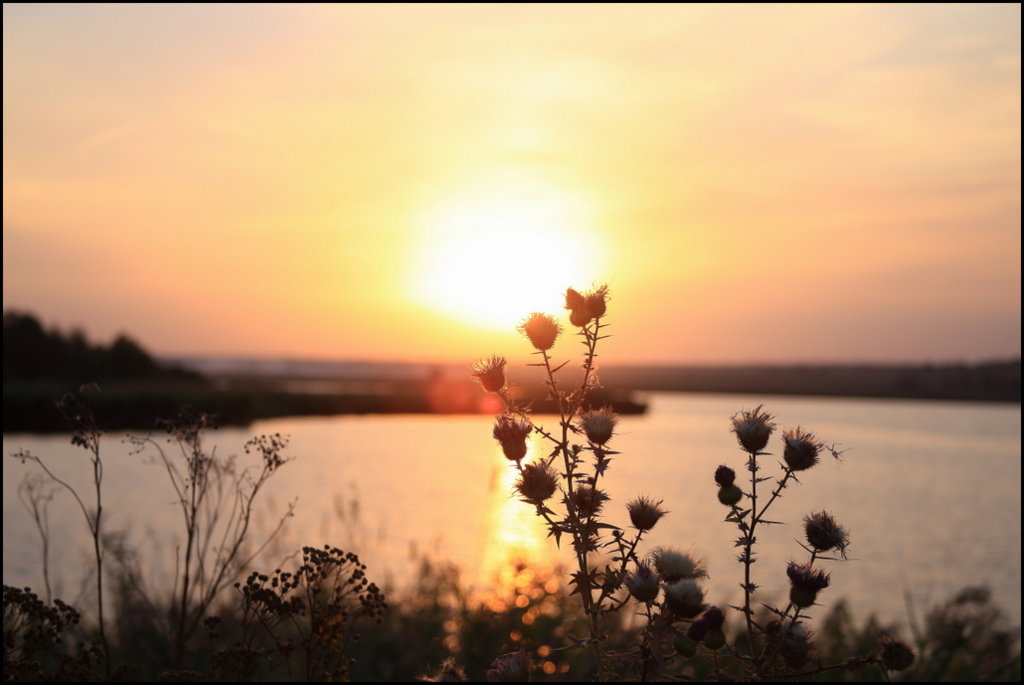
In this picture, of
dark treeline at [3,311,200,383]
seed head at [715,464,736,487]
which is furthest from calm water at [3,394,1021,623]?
dark treeline at [3,311,200,383]

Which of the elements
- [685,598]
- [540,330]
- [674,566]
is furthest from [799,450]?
[540,330]

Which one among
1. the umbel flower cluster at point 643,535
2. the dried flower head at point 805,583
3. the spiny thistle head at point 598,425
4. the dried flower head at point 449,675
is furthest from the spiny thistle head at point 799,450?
the dried flower head at point 449,675

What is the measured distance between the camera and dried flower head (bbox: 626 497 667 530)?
2.79 m

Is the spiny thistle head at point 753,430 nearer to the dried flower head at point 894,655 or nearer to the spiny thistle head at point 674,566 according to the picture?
the spiny thistle head at point 674,566

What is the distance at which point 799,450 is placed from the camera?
2.77 m

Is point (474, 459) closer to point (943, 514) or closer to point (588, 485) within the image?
point (943, 514)

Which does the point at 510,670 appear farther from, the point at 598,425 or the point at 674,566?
the point at 598,425

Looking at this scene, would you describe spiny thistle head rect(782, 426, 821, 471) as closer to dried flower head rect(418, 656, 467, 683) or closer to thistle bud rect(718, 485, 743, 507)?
thistle bud rect(718, 485, 743, 507)

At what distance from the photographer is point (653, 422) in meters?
58.5

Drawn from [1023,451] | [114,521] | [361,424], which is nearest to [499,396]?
[114,521]

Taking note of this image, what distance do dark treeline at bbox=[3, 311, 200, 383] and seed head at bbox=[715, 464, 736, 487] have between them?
167 feet

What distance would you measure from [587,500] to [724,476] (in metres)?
0.39

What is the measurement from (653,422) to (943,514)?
3698 cm

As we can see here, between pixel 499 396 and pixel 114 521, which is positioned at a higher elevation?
pixel 499 396
